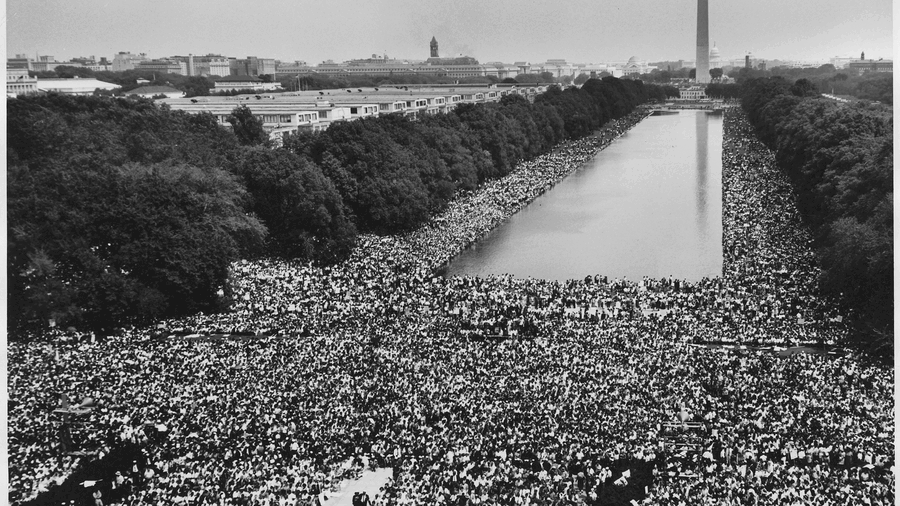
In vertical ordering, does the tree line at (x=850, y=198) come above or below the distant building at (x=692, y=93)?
below

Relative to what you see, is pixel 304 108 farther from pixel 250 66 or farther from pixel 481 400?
pixel 250 66

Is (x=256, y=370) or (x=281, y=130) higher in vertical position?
(x=281, y=130)

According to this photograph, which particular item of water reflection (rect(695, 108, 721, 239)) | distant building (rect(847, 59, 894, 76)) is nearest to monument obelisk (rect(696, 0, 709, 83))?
distant building (rect(847, 59, 894, 76))

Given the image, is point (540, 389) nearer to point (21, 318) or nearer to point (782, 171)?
point (21, 318)

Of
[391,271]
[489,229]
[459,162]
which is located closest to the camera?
[391,271]

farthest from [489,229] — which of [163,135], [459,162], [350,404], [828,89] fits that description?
[828,89]

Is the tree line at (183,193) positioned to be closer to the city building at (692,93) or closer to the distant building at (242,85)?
the distant building at (242,85)

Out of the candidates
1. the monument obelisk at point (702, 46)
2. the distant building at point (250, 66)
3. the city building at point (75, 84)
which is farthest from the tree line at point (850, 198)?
the monument obelisk at point (702, 46)
